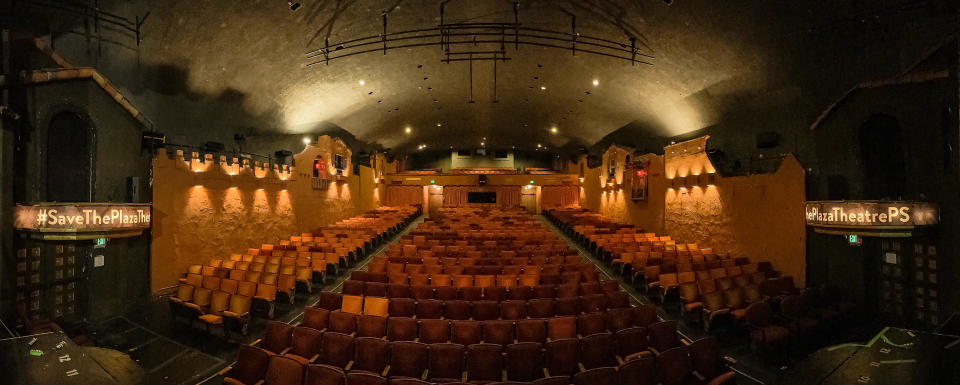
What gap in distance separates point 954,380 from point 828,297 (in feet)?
13.3

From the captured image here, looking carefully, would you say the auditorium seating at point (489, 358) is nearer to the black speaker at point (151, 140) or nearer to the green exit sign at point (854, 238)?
the green exit sign at point (854, 238)

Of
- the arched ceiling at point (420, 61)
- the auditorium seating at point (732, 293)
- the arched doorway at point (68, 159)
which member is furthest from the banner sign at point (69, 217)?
the auditorium seating at point (732, 293)

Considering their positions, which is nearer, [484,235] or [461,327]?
[461,327]

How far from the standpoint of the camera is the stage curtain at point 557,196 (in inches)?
1066

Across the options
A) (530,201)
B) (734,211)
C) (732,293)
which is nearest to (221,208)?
(732,293)

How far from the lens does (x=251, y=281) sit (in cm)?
730

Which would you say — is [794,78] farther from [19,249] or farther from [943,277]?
[19,249]

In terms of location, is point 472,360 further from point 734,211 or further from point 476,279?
point 734,211

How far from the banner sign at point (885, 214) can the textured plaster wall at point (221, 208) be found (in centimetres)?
1340

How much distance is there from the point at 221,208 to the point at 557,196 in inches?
835

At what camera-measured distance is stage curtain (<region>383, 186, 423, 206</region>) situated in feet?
89.1

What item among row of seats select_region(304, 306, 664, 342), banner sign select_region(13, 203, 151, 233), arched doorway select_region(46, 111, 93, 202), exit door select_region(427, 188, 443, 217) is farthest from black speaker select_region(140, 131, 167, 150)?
exit door select_region(427, 188, 443, 217)

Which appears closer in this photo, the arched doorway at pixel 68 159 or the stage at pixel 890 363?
the stage at pixel 890 363

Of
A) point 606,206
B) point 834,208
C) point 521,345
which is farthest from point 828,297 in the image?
point 606,206
